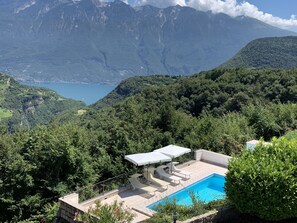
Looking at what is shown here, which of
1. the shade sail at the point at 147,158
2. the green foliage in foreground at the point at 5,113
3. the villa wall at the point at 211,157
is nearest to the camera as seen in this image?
the shade sail at the point at 147,158

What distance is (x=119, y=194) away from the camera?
40.8 ft

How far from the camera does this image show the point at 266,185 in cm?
807

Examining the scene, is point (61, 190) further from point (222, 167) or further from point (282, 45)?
point (282, 45)

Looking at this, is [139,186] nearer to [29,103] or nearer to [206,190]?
[206,190]

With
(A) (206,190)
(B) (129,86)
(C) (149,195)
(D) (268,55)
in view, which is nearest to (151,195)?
(C) (149,195)

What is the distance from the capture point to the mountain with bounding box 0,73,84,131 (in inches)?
4911

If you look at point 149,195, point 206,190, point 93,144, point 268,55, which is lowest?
point 206,190

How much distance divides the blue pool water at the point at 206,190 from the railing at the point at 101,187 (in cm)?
185

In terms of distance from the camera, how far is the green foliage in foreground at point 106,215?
8328mm

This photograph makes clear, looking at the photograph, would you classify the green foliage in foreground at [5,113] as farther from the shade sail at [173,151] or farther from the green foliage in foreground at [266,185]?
the green foliage in foreground at [266,185]

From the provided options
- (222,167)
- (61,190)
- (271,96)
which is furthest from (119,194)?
(271,96)

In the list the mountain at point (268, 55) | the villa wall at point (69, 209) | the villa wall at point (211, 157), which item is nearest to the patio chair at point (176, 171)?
the villa wall at point (211, 157)

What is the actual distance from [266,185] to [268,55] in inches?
5153

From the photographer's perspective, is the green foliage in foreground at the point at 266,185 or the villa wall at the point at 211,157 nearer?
the green foliage in foreground at the point at 266,185
